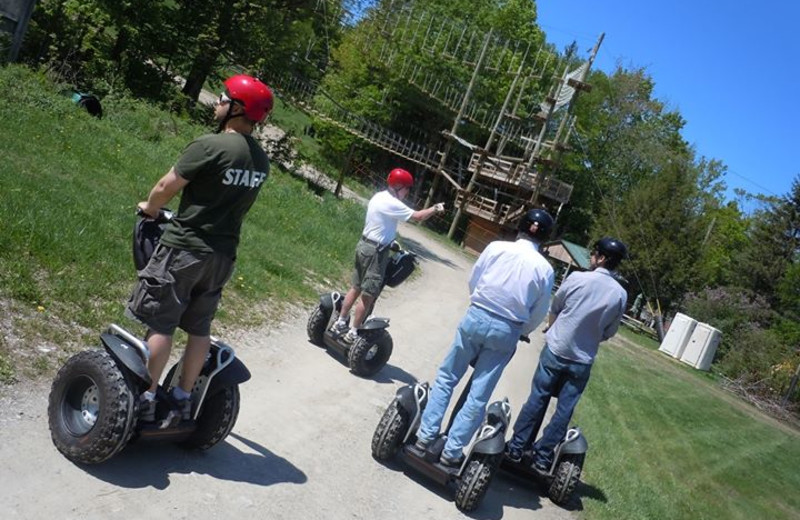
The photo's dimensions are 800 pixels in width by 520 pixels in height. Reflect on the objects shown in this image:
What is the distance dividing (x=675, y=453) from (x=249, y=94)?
35.3 ft

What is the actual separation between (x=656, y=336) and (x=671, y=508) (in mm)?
33769

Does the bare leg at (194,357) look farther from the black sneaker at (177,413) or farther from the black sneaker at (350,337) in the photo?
the black sneaker at (350,337)

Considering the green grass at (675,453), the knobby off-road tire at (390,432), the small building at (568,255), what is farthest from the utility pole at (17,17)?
the small building at (568,255)

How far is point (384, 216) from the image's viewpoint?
28.3 ft

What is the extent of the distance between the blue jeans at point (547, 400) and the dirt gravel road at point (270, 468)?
1.31 feet

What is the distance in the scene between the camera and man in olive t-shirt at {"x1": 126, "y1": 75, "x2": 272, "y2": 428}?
4.71 meters

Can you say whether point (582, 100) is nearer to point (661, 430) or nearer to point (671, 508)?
point (661, 430)

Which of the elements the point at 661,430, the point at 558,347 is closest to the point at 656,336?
the point at 661,430

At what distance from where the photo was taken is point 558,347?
718cm

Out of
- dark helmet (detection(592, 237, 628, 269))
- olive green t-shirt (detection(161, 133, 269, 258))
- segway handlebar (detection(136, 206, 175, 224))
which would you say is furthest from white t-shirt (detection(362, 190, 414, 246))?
segway handlebar (detection(136, 206, 175, 224))

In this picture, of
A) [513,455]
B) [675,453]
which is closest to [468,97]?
[675,453]

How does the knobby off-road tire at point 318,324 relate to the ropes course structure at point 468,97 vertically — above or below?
below

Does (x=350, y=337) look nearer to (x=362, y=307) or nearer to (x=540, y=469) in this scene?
(x=362, y=307)

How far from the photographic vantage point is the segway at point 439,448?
617cm
